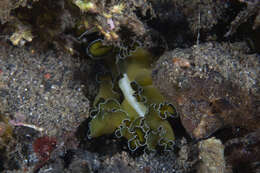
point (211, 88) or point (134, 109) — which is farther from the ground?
point (134, 109)

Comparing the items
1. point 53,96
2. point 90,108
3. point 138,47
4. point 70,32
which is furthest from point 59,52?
point 138,47

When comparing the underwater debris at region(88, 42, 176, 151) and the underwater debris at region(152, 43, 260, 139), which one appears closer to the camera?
the underwater debris at region(152, 43, 260, 139)

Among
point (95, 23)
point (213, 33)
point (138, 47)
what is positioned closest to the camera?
point (95, 23)

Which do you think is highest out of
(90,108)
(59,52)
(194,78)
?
(59,52)

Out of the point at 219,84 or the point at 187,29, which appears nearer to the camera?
the point at 219,84

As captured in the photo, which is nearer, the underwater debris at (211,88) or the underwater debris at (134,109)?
the underwater debris at (211,88)

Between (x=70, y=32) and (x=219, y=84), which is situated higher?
(x=70, y=32)

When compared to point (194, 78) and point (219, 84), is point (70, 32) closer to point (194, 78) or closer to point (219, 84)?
point (194, 78)

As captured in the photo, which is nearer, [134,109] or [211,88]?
[211,88]
